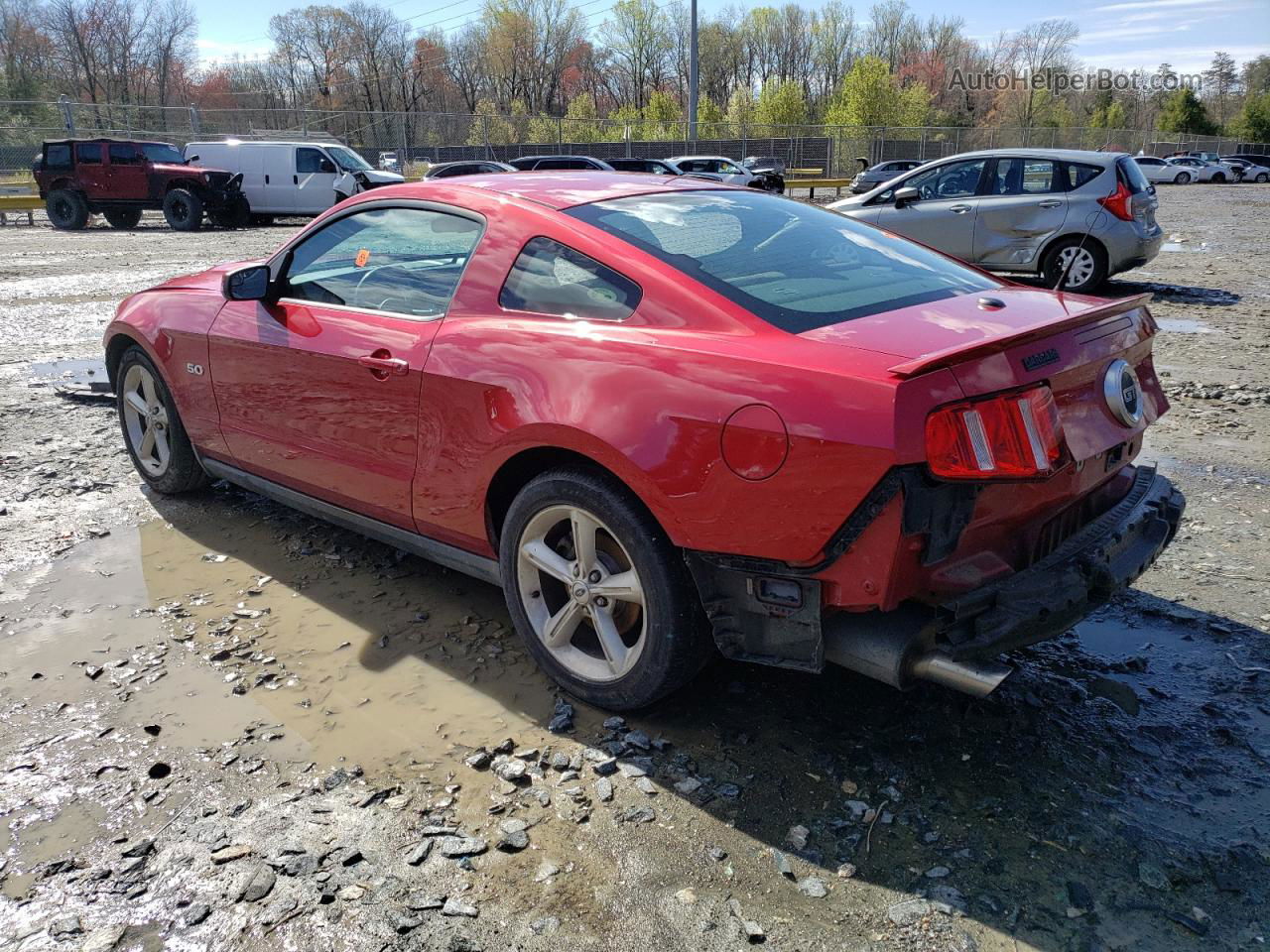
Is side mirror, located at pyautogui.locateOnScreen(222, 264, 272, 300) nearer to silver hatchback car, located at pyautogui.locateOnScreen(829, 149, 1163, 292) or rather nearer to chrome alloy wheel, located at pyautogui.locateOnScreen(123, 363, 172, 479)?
chrome alloy wheel, located at pyautogui.locateOnScreen(123, 363, 172, 479)

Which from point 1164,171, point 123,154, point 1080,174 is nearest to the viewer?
point 1080,174

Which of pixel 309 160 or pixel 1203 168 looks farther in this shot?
pixel 1203 168

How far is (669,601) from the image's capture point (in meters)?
2.76

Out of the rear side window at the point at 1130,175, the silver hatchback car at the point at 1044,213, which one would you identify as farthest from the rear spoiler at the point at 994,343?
the rear side window at the point at 1130,175

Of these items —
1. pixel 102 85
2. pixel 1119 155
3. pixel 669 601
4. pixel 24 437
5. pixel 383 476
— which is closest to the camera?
pixel 669 601

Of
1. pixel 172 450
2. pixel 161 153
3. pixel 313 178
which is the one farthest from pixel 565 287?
pixel 161 153

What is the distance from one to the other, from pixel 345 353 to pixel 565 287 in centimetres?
99

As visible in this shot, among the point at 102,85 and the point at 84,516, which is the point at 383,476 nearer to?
the point at 84,516

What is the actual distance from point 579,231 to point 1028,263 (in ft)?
29.6

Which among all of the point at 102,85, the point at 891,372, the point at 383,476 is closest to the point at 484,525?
the point at 383,476

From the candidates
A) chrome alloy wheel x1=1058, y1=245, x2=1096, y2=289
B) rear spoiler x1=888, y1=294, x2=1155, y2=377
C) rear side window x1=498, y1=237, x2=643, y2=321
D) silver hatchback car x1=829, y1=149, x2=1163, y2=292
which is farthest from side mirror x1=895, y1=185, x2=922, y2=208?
rear side window x1=498, y1=237, x2=643, y2=321

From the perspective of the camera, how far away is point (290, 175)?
23094 mm

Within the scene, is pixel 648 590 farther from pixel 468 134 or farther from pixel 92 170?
pixel 468 134

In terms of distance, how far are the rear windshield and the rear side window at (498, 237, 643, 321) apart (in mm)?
149
